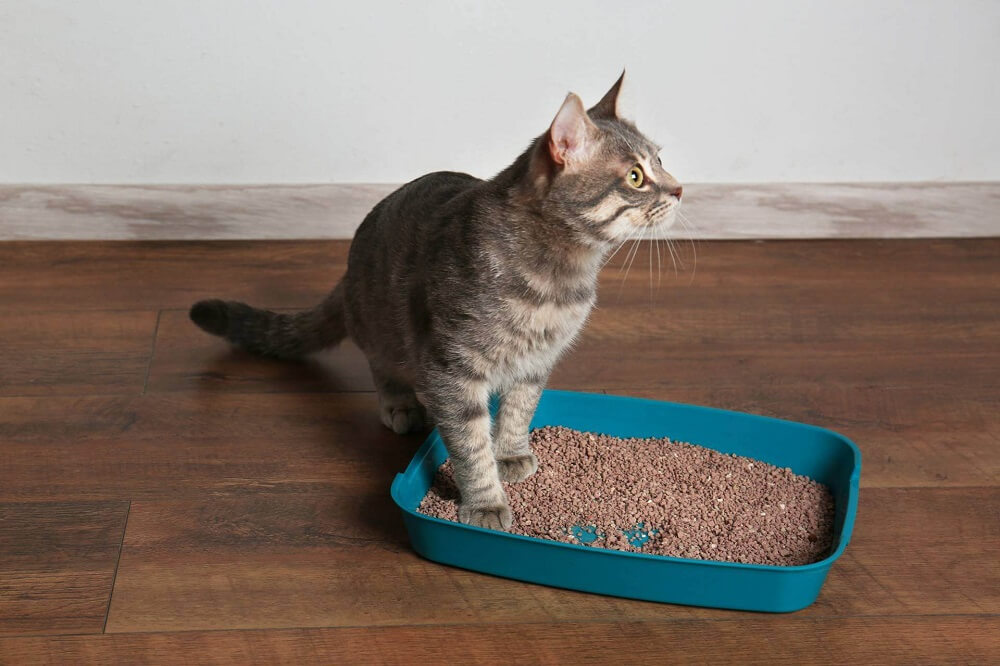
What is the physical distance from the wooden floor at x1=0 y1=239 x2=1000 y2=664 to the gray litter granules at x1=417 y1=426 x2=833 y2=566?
90 mm

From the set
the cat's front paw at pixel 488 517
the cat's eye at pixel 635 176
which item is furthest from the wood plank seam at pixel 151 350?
the cat's eye at pixel 635 176

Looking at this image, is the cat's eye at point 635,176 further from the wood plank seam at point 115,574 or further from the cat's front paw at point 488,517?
the wood plank seam at point 115,574

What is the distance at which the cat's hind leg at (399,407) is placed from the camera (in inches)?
76.9

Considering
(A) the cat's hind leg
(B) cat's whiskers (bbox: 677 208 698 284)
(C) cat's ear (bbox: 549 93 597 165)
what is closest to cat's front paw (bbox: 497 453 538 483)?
(A) the cat's hind leg

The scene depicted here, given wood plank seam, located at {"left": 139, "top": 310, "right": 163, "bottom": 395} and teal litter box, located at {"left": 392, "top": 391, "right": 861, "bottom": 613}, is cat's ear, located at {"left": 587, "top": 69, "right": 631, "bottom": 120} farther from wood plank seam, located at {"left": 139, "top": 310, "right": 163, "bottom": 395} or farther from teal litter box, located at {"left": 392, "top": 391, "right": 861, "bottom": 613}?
wood plank seam, located at {"left": 139, "top": 310, "right": 163, "bottom": 395}

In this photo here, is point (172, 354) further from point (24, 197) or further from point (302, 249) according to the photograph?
point (24, 197)

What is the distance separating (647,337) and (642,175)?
793 millimetres

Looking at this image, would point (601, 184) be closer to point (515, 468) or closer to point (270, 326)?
point (515, 468)

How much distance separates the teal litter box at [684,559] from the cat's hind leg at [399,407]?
6.5 inches

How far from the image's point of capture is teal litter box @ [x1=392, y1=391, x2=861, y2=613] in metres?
1.49

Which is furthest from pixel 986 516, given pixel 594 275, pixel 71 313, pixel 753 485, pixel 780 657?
pixel 71 313

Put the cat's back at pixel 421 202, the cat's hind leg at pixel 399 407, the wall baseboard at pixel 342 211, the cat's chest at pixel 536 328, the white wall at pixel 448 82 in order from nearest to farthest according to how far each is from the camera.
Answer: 1. the cat's chest at pixel 536 328
2. the cat's back at pixel 421 202
3. the cat's hind leg at pixel 399 407
4. the white wall at pixel 448 82
5. the wall baseboard at pixel 342 211

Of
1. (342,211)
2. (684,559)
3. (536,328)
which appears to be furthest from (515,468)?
(342,211)

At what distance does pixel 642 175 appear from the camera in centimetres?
155
